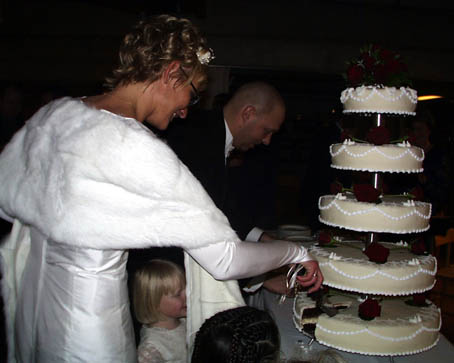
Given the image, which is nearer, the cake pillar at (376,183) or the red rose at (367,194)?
the red rose at (367,194)

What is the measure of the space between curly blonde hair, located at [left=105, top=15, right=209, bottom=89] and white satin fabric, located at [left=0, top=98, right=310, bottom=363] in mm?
221

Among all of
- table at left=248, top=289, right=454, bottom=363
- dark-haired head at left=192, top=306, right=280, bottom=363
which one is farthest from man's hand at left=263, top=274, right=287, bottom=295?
dark-haired head at left=192, top=306, right=280, bottom=363

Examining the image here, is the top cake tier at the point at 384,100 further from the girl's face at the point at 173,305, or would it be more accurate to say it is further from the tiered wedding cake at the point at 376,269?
the girl's face at the point at 173,305

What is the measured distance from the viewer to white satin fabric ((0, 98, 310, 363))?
4.49 ft

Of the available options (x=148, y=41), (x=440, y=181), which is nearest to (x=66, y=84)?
(x=440, y=181)

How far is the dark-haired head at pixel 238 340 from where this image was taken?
1.20 m

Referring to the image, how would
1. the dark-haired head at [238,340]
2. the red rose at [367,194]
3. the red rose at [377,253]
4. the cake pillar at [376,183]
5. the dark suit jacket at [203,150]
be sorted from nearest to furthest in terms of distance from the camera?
the dark-haired head at [238,340]
the red rose at [377,253]
the red rose at [367,194]
the cake pillar at [376,183]
the dark suit jacket at [203,150]

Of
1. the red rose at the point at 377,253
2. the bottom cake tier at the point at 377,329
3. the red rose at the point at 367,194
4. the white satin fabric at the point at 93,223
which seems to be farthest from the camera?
the red rose at the point at 367,194

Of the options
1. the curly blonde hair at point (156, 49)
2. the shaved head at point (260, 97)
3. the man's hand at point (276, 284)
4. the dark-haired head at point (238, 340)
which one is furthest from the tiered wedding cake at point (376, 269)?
the curly blonde hair at point (156, 49)

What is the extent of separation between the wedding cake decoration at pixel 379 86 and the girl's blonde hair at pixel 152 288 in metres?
1.27

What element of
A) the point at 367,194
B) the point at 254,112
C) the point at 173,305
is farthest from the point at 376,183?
the point at 173,305

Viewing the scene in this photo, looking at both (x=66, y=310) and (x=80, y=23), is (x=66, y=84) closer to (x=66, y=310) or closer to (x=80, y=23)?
(x=80, y=23)

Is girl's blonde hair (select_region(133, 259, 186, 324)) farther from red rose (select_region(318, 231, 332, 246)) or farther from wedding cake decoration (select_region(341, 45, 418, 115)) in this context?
wedding cake decoration (select_region(341, 45, 418, 115))

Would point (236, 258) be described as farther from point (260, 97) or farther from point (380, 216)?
point (260, 97)
